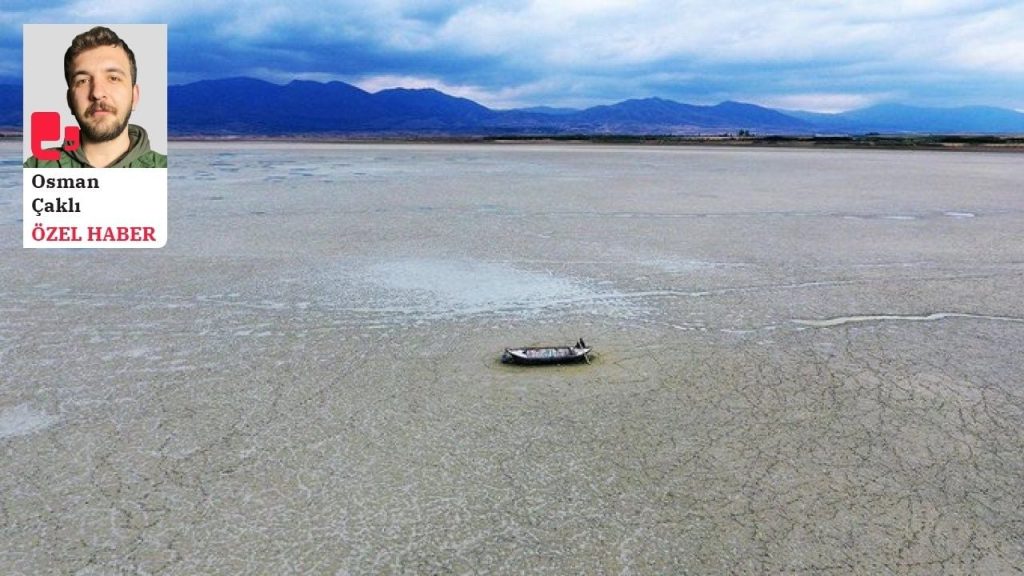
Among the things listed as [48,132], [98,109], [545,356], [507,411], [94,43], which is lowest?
[507,411]

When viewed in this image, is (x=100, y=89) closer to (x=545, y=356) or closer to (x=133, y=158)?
(x=133, y=158)

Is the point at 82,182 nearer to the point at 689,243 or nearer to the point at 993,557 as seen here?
the point at 689,243

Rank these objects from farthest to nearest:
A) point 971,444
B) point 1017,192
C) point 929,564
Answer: point 1017,192
point 971,444
point 929,564

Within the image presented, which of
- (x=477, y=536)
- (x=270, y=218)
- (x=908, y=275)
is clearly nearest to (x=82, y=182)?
(x=270, y=218)

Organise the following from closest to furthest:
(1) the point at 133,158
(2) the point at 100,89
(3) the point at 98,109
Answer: (2) the point at 100,89
(3) the point at 98,109
(1) the point at 133,158

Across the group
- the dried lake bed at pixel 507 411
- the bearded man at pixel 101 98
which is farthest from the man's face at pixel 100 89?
the dried lake bed at pixel 507 411

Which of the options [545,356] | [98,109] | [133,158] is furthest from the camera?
[133,158]

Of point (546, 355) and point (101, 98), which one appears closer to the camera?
point (546, 355)

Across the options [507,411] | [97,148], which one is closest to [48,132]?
[97,148]
